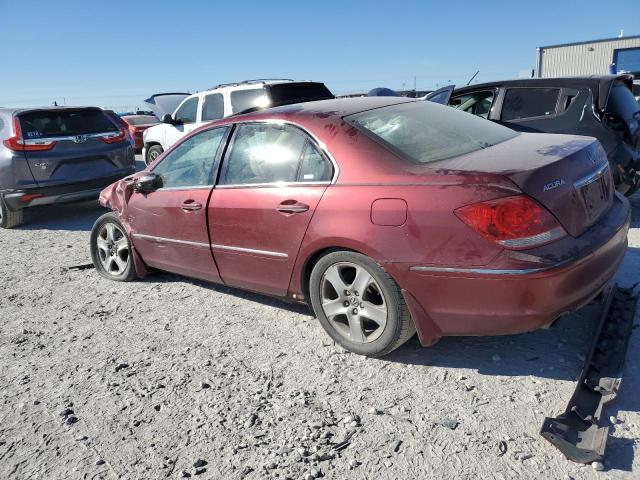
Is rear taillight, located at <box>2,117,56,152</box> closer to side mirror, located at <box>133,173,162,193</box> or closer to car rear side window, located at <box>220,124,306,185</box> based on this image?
side mirror, located at <box>133,173,162,193</box>

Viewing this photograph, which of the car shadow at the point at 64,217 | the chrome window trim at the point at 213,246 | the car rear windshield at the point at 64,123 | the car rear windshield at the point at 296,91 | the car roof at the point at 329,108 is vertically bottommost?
the car shadow at the point at 64,217

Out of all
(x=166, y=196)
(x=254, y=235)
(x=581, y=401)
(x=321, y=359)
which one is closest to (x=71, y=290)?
(x=166, y=196)

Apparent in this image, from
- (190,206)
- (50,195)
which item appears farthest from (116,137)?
(190,206)

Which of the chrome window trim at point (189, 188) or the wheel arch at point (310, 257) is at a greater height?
the chrome window trim at point (189, 188)

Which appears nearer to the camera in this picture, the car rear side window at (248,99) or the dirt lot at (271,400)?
the dirt lot at (271,400)

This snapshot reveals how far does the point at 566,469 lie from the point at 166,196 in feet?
10.7

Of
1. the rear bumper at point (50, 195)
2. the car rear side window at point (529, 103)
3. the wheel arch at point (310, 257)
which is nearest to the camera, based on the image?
the wheel arch at point (310, 257)

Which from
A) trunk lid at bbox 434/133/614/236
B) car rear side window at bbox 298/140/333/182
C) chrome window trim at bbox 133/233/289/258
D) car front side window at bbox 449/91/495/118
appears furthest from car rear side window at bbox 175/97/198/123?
trunk lid at bbox 434/133/614/236

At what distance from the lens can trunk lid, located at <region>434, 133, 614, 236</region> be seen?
8.20ft

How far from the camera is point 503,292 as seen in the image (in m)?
2.48

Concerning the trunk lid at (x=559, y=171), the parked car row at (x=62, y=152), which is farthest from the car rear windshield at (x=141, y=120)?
the trunk lid at (x=559, y=171)

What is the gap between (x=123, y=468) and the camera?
231 cm

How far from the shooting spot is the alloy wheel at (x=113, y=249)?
480 centimetres

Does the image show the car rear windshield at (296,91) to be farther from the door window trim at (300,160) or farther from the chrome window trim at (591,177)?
the chrome window trim at (591,177)
